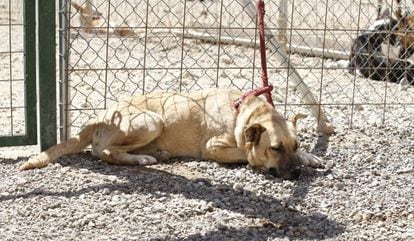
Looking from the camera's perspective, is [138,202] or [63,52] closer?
[138,202]

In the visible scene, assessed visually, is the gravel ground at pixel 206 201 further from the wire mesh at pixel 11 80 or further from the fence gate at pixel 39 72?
the wire mesh at pixel 11 80

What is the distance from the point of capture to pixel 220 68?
630 centimetres

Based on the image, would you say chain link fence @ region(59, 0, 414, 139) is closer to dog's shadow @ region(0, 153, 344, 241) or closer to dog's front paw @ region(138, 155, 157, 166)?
dog's front paw @ region(138, 155, 157, 166)

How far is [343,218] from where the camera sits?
4.87 meters

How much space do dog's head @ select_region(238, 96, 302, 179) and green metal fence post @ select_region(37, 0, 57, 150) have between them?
A: 4.52 ft

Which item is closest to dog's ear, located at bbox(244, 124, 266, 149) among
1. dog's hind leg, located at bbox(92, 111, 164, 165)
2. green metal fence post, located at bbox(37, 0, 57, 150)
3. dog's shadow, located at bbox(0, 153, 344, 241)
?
dog's shadow, located at bbox(0, 153, 344, 241)

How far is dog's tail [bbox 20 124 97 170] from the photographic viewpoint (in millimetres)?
5547

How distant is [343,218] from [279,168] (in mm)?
790

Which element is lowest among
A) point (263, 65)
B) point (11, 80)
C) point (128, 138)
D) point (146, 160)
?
point (146, 160)

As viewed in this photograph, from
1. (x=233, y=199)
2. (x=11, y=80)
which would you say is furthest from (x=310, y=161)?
(x=11, y=80)

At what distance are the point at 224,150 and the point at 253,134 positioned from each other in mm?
286

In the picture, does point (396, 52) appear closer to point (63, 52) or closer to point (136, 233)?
point (63, 52)

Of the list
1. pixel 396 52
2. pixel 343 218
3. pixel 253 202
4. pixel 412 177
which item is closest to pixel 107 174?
pixel 253 202

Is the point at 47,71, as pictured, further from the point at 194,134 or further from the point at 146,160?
the point at 194,134
